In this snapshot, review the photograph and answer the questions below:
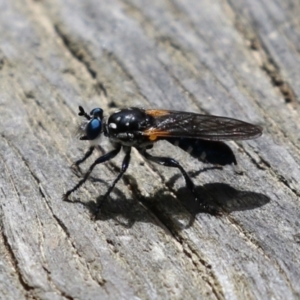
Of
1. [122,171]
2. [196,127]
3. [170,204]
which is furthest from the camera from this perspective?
[196,127]

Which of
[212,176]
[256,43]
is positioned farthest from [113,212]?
[256,43]

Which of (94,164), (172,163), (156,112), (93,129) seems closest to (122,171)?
(94,164)

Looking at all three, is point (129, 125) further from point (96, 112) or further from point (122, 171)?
point (122, 171)

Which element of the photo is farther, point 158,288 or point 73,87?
point 73,87

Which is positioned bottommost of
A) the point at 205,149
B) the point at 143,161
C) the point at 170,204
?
the point at 143,161

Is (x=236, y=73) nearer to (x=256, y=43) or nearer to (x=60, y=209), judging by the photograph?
(x=256, y=43)

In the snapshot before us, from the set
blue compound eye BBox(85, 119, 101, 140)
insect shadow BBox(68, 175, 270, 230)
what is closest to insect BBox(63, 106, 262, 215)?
blue compound eye BBox(85, 119, 101, 140)
